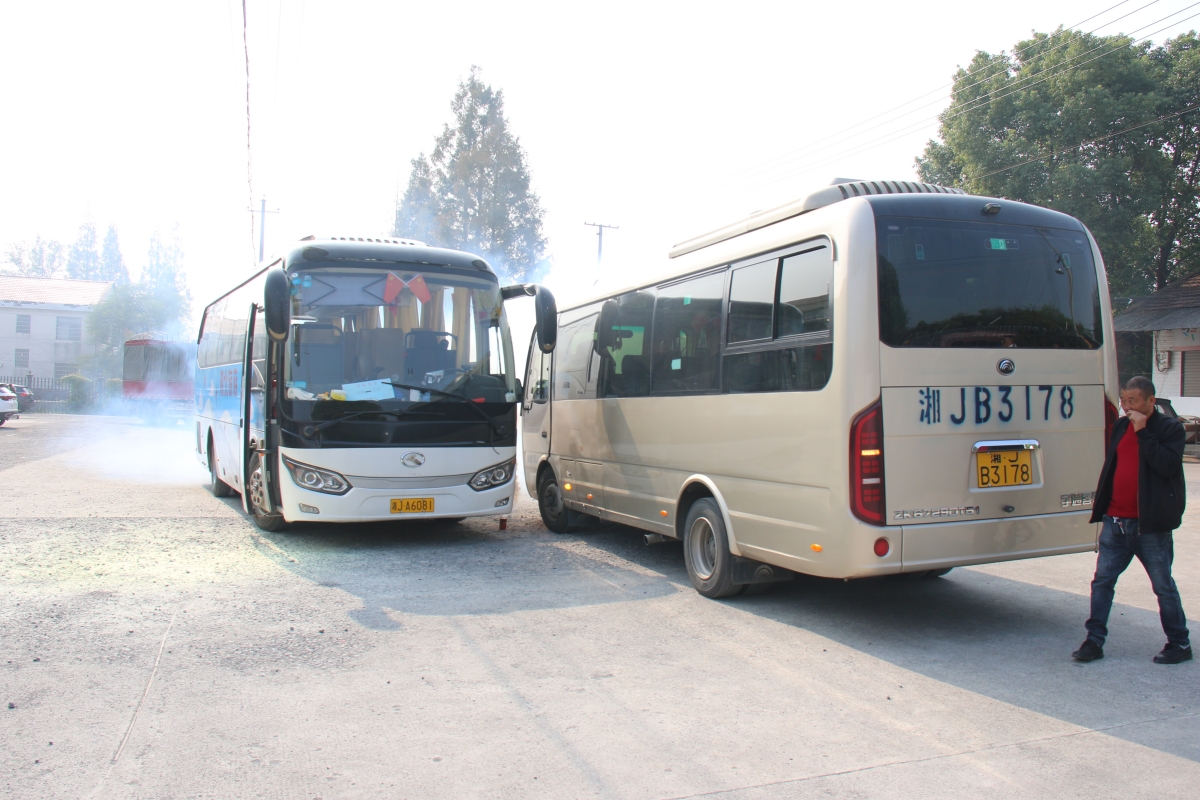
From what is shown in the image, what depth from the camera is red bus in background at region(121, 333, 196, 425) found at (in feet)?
116

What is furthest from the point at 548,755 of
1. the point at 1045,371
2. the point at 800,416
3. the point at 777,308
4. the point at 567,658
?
the point at 1045,371

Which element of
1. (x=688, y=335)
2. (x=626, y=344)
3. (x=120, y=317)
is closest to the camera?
(x=688, y=335)

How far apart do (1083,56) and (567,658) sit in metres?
26.7

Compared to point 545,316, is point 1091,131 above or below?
above

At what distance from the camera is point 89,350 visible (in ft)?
206

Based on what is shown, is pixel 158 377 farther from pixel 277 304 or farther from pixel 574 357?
pixel 277 304

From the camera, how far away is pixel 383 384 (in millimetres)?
8875

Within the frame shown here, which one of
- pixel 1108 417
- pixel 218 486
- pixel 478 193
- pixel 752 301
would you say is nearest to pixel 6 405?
pixel 218 486

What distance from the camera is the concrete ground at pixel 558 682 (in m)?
3.79

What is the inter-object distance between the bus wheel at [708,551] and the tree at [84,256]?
104m

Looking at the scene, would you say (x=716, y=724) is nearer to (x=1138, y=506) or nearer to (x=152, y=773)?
(x=152, y=773)

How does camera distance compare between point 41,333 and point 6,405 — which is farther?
point 41,333

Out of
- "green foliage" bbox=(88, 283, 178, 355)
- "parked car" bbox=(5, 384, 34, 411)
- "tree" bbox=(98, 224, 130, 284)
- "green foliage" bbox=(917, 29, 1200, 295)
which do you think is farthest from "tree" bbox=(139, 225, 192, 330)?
"green foliage" bbox=(917, 29, 1200, 295)

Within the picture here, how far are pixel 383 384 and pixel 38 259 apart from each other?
10803 cm
